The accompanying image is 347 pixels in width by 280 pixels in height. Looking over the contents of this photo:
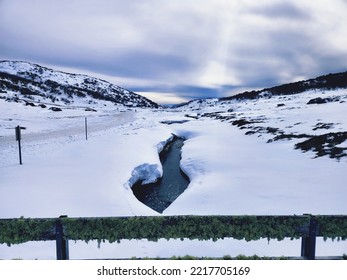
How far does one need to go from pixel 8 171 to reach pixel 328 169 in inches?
645

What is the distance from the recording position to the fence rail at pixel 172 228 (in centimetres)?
429

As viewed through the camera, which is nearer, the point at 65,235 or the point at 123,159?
the point at 65,235

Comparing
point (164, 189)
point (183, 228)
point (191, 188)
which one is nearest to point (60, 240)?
point (183, 228)

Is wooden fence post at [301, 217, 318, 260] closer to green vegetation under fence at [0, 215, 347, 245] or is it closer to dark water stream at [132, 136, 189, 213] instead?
green vegetation under fence at [0, 215, 347, 245]

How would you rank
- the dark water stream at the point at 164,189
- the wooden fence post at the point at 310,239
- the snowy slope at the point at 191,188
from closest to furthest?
1. the wooden fence post at the point at 310,239
2. the snowy slope at the point at 191,188
3. the dark water stream at the point at 164,189

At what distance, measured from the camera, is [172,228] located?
4430 millimetres

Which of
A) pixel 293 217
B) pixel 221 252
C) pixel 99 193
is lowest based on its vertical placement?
pixel 221 252

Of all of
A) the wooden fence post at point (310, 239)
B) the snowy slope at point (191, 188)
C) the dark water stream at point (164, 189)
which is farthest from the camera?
the dark water stream at point (164, 189)

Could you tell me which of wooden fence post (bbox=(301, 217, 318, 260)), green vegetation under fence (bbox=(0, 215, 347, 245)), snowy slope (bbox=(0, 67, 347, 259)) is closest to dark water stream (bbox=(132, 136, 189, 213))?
snowy slope (bbox=(0, 67, 347, 259))

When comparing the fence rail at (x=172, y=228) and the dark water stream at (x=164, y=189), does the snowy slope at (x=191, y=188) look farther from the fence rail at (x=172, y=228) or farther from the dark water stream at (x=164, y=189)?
the fence rail at (x=172, y=228)

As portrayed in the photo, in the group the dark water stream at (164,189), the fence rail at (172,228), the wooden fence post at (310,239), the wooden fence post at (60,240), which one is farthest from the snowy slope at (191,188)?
the wooden fence post at (310,239)

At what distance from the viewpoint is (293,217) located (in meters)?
4.33
